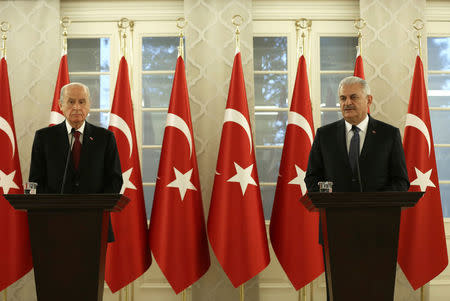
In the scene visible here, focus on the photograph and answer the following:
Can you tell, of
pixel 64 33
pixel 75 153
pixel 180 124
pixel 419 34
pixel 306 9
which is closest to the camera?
pixel 75 153

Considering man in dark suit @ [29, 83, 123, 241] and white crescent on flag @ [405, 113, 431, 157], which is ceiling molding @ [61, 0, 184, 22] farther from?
white crescent on flag @ [405, 113, 431, 157]

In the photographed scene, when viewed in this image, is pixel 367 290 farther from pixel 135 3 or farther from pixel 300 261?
pixel 135 3

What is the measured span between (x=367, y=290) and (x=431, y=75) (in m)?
2.84

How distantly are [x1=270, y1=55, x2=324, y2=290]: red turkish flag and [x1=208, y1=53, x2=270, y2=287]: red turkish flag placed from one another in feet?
0.47

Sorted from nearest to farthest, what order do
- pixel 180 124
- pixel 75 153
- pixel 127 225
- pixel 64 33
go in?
pixel 75 153
pixel 127 225
pixel 180 124
pixel 64 33

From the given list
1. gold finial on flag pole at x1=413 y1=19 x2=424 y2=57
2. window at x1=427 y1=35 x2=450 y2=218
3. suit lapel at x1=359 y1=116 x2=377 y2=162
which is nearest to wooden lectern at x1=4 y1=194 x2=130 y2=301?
suit lapel at x1=359 y1=116 x2=377 y2=162

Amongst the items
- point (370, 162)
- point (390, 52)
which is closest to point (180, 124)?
point (370, 162)

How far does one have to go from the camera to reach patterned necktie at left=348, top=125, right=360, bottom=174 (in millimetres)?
2795

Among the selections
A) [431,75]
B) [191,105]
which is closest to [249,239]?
[191,105]

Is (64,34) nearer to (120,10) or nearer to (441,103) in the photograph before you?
(120,10)

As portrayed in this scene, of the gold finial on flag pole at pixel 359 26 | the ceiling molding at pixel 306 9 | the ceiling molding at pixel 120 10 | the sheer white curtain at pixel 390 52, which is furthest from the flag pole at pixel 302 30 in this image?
the ceiling molding at pixel 120 10

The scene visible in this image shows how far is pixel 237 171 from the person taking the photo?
3.94 m

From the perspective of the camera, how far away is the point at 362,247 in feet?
7.73

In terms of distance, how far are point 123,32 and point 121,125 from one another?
964 mm
